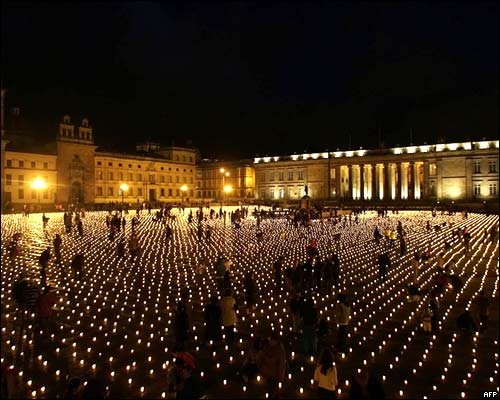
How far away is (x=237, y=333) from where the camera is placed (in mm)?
12039

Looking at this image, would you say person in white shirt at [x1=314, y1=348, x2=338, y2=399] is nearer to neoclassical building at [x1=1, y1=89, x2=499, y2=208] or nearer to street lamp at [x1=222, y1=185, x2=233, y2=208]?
neoclassical building at [x1=1, y1=89, x2=499, y2=208]

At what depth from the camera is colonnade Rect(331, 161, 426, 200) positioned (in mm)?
88438

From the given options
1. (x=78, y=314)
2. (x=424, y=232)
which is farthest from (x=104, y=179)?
(x=78, y=314)

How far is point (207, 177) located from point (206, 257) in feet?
278

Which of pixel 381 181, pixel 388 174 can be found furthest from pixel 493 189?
pixel 381 181

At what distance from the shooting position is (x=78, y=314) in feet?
45.4

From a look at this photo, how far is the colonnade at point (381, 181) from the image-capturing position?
8844 cm

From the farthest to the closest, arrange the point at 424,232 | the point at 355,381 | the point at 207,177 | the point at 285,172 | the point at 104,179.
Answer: the point at 207,177
the point at 285,172
the point at 104,179
the point at 424,232
the point at 355,381

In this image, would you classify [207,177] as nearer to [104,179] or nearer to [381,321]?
[104,179]

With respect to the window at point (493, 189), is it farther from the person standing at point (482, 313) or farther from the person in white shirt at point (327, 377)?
the person in white shirt at point (327, 377)

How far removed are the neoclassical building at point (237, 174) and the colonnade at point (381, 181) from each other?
198 mm

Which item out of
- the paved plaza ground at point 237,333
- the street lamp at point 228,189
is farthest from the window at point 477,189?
the paved plaza ground at point 237,333

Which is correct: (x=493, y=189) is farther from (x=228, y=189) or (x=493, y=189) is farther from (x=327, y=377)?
(x=327, y=377)

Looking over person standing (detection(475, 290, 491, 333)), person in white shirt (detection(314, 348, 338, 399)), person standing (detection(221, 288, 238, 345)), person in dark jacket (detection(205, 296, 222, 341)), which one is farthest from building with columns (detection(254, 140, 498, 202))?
person in white shirt (detection(314, 348, 338, 399))
